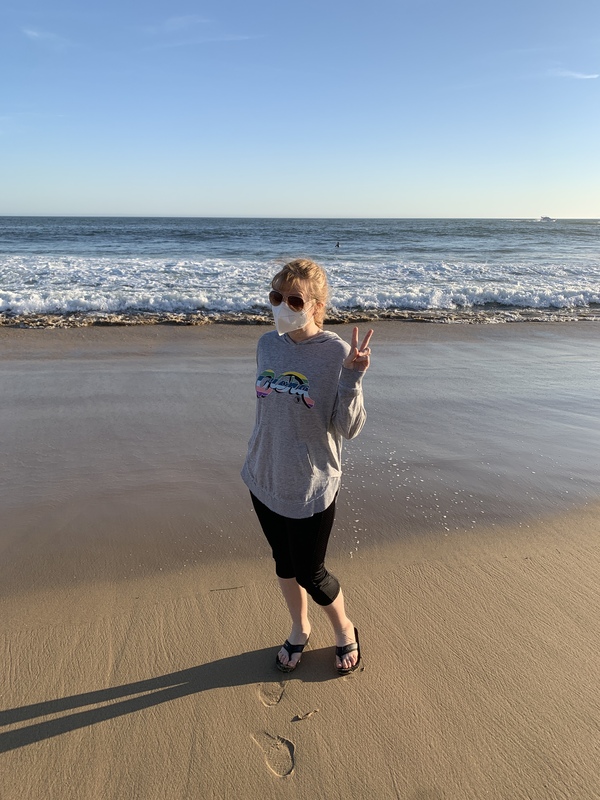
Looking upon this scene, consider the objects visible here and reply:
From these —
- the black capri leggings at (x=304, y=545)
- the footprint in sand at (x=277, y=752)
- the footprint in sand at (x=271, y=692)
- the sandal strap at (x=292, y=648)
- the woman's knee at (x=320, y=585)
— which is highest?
the black capri leggings at (x=304, y=545)

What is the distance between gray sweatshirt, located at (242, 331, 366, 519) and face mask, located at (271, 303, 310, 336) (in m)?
0.07

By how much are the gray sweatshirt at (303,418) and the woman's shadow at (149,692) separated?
78 cm

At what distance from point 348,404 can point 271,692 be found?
49.8 inches

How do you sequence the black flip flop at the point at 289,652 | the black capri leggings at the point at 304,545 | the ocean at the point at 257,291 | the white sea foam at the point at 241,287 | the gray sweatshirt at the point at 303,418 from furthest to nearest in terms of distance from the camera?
the white sea foam at the point at 241,287 < the ocean at the point at 257,291 < the black flip flop at the point at 289,652 < the black capri leggings at the point at 304,545 < the gray sweatshirt at the point at 303,418

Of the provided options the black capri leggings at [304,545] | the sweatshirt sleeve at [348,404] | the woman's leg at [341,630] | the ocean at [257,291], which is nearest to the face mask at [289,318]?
the sweatshirt sleeve at [348,404]

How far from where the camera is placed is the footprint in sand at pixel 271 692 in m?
2.28

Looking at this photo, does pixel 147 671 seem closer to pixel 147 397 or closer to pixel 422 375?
pixel 147 397

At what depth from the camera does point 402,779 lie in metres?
1.96

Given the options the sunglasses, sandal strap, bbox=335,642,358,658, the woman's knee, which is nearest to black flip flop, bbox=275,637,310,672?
sandal strap, bbox=335,642,358,658

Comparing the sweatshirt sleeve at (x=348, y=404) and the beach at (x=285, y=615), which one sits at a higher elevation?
the sweatshirt sleeve at (x=348, y=404)

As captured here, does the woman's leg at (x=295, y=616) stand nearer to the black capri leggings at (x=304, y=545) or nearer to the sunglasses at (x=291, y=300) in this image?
the black capri leggings at (x=304, y=545)

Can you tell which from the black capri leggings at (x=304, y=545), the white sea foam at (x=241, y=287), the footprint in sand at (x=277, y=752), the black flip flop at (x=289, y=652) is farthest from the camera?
the white sea foam at (x=241, y=287)

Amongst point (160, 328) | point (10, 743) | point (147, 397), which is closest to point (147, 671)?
point (10, 743)

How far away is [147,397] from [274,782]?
4443mm
